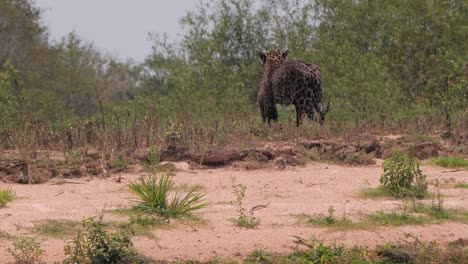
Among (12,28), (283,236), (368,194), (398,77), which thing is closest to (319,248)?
(283,236)

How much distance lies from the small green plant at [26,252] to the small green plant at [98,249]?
0.23 meters

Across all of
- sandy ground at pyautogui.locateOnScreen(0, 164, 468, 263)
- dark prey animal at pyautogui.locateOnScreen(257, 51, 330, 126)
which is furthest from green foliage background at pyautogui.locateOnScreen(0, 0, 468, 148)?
sandy ground at pyautogui.locateOnScreen(0, 164, 468, 263)

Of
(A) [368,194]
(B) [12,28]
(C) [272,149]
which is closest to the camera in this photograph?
(A) [368,194]

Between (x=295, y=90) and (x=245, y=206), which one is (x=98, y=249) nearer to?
(x=245, y=206)

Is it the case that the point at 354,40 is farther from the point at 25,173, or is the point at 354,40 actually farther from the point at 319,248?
the point at 319,248

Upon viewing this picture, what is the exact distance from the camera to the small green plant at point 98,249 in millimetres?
A: 6301

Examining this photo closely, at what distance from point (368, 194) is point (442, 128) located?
146 inches

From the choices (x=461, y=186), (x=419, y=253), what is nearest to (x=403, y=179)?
(x=461, y=186)

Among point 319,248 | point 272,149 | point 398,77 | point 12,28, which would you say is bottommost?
point 319,248

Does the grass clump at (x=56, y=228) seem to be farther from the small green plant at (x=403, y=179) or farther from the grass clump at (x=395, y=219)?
the small green plant at (x=403, y=179)

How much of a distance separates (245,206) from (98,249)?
2.12 meters

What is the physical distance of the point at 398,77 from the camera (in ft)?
62.7

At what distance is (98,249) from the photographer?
6.34m

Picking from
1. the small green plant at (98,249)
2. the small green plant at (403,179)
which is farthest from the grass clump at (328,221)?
the small green plant at (98,249)
